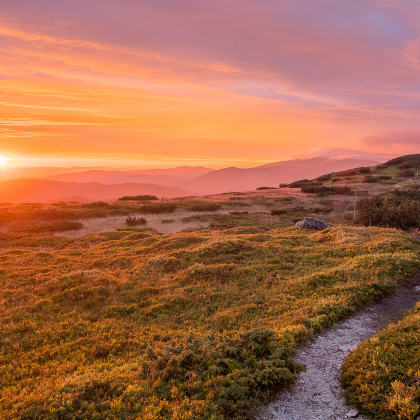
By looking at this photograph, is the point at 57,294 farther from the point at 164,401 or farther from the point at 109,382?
the point at 164,401

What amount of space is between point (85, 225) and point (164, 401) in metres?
30.0

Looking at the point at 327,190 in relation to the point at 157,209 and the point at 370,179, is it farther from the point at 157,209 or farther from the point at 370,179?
the point at 157,209

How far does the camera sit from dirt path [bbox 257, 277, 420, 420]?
6367mm

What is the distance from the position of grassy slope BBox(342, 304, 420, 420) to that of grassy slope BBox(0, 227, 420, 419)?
153 cm

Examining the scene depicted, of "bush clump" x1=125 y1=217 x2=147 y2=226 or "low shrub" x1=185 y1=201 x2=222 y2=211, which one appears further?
"low shrub" x1=185 y1=201 x2=222 y2=211

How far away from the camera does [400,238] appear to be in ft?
60.4

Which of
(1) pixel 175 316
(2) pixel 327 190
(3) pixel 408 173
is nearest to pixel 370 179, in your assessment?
(3) pixel 408 173

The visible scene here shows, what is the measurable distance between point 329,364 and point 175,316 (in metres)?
5.65

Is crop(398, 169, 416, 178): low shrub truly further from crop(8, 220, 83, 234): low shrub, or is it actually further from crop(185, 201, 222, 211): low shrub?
crop(8, 220, 83, 234): low shrub

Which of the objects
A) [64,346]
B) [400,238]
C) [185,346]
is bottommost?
[64,346]

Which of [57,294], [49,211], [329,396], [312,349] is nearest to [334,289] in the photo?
[312,349]

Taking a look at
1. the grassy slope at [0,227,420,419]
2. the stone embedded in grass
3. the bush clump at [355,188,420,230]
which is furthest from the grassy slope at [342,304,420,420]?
the bush clump at [355,188,420,230]

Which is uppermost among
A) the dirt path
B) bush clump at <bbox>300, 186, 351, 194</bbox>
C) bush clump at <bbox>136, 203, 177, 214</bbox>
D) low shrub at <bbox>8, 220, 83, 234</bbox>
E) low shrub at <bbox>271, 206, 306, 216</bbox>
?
bush clump at <bbox>300, 186, 351, 194</bbox>

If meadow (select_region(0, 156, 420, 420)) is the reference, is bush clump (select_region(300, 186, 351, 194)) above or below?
above
